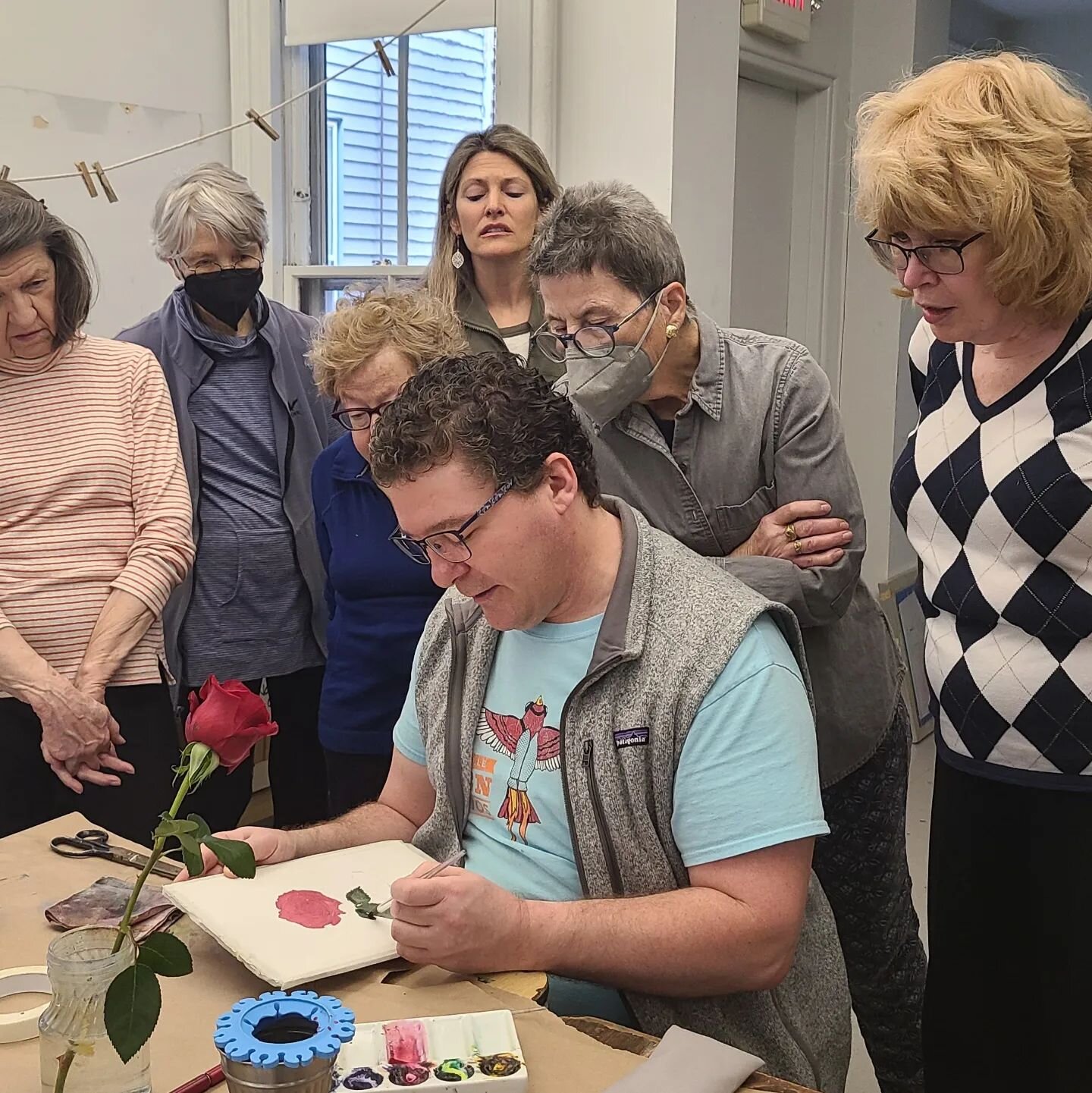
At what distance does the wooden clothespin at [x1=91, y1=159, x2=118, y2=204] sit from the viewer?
282 centimetres

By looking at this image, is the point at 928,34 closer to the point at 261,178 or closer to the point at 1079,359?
the point at 261,178

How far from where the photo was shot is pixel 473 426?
4.36ft

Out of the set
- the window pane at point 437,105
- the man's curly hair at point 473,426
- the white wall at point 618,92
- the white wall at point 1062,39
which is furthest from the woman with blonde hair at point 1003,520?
the white wall at point 1062,39

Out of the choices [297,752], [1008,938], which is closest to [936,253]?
[1008,938]

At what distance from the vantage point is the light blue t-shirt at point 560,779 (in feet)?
4.14

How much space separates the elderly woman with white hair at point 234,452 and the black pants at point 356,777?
344mm

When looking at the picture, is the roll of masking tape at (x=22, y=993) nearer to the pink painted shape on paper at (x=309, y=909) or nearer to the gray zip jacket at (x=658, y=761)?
the pink painted shape on paper at (x=309, y=909)

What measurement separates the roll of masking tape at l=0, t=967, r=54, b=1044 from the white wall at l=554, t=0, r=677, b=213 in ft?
7.46

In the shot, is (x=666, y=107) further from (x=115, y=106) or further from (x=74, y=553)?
(x=74, y=553)

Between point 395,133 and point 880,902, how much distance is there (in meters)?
2.48

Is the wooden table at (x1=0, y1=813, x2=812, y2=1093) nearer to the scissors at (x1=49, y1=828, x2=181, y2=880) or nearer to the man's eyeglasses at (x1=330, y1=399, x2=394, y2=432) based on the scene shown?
the scissors at (x1=49, y1=828, x2=181, y2=880)

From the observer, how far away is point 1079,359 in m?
1.46

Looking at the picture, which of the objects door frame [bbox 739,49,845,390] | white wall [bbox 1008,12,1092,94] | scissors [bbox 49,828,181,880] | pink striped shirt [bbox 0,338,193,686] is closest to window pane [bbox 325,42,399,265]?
door frame [bbox 739,49,845,390]

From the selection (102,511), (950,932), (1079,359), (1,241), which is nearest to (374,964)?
(950,932)
